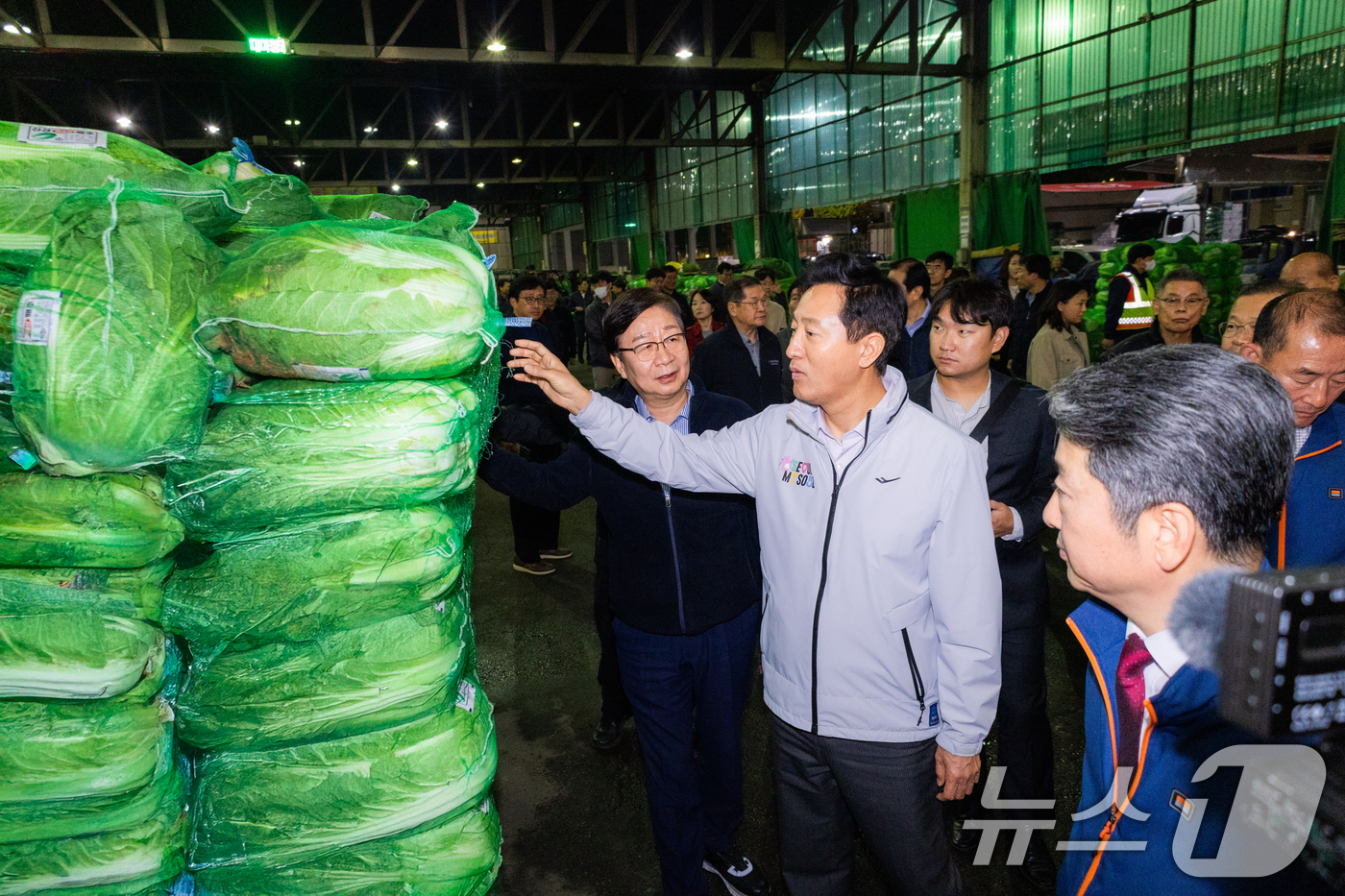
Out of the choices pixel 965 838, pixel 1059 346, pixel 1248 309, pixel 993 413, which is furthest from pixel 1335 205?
pixel 965 838

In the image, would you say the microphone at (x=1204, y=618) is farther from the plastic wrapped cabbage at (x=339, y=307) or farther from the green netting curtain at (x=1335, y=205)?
the green netting curtain at (x=1335, y=205)

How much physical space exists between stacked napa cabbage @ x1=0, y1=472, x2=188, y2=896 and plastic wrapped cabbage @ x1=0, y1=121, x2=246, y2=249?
19.5 inches

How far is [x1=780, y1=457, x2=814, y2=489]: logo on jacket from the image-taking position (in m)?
1.95

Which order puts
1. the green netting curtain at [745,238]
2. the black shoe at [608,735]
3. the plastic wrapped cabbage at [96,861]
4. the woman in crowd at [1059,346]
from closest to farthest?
the plastic wrapped cabbage at [96,861], the black shoe at [608,735], the woman in crowd at [1059,346], the green netting curtain at [745,238]

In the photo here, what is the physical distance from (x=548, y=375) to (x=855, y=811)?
135 cm

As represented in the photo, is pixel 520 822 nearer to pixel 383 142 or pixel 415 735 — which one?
pixel 415 735

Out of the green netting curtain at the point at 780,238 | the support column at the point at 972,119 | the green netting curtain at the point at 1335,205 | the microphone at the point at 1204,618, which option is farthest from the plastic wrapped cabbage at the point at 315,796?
the green netting curtain at the point at 780,238

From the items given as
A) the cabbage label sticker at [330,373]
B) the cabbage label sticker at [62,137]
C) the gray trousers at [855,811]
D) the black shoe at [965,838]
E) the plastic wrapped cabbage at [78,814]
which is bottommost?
the black shoe at [965,838]

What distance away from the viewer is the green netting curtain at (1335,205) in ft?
29.3

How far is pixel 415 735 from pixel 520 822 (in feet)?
5.27

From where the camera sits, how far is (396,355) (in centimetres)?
155

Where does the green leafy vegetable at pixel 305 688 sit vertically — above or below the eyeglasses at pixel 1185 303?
below

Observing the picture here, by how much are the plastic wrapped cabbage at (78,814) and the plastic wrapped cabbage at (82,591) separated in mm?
378

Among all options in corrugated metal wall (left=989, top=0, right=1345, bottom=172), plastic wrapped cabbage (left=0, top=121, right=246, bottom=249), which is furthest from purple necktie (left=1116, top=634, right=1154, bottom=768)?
corrugated metal wall (left=989, top=0, right=1345, bottom=172)
